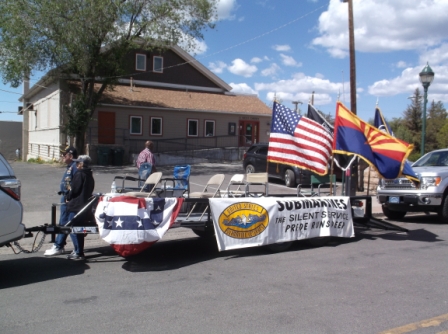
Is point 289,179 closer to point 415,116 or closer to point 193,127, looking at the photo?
point 193,127

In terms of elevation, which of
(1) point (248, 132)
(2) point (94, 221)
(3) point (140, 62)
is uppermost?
(3) point (140, 62)

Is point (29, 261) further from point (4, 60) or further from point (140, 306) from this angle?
point (4, 60)

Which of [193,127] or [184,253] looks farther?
[193,127]

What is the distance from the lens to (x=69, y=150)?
8.31 m

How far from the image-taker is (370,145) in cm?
955

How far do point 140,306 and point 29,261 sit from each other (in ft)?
10.5

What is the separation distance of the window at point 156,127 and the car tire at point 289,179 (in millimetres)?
13764

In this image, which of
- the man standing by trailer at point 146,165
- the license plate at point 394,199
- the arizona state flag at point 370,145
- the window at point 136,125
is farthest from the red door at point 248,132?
the arizona state flag at point 370,145

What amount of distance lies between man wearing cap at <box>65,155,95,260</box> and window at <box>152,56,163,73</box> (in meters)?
26.5

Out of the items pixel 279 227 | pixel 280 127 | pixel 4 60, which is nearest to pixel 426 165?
pixel 280 127

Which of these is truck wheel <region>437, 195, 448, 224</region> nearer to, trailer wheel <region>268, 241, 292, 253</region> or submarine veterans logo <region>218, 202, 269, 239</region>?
trailer wheel <region>268, 241, 292, 253</region>

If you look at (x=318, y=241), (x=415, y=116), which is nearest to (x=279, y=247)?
(x=318, y=241)

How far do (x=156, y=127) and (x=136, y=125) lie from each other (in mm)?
1366

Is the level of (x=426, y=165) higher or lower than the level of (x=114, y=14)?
lower
